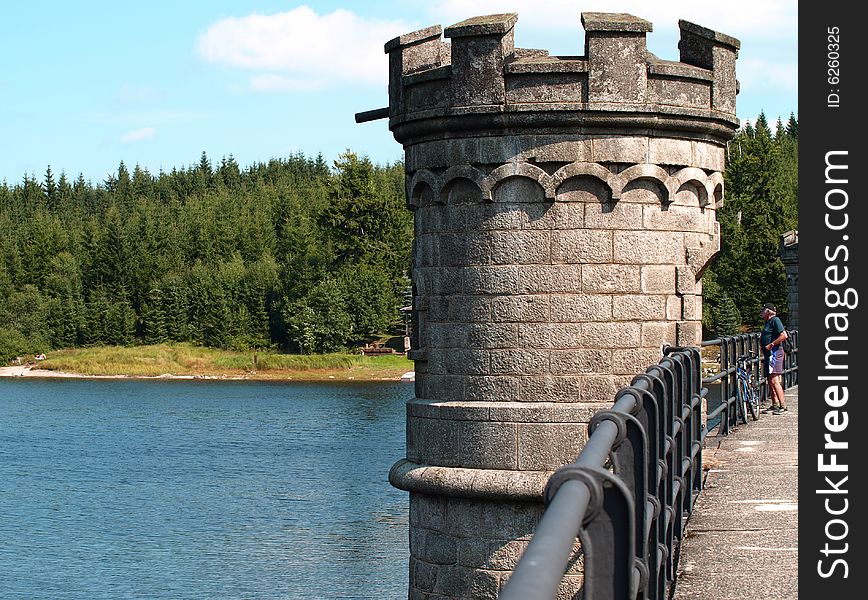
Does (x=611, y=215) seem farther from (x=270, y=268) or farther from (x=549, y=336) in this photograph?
(x=270, y=268)

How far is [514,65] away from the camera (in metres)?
9.34

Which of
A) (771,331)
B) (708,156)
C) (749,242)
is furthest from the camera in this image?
(749,242)

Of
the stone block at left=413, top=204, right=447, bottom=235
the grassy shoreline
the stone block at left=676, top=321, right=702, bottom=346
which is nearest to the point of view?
the stone block at left=413, top=204, right=447, bottom=235

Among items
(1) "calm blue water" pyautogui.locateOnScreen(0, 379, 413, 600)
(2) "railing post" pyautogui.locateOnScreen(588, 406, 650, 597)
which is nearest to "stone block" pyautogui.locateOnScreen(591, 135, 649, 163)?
(2) "railing post" pyautogui.locateOnScreen(588, 406, 650, 597)

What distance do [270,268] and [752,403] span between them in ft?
258

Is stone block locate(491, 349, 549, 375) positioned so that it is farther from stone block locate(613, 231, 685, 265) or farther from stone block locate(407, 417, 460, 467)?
stone block locate(613, 231, 685, 265)

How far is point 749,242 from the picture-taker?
219ft

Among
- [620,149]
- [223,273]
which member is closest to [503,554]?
[620,149]

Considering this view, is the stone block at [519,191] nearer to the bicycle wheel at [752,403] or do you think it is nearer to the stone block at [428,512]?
the stone block at [428,512]

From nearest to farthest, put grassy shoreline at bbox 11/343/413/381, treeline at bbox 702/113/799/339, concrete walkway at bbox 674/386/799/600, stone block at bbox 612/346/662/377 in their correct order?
concrete walkway at bbox 674/386/799/600 → stone block at bbox 612/346/662/377 → treeline at bbox 702/113/799/339 → grassy shoreline at bbox 11/343/413/381

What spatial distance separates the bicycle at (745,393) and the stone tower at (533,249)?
456cm

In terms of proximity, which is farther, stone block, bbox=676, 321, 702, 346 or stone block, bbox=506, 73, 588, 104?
stone block, bbox=676, 321, 702, 346

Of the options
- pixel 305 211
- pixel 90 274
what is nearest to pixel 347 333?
pixel 90 274

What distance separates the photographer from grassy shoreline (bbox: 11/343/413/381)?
74.3m
